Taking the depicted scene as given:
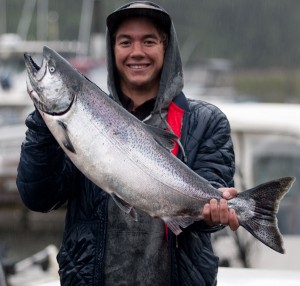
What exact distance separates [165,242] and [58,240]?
13483 millimetres

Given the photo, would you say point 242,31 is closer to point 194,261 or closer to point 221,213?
point 194,261

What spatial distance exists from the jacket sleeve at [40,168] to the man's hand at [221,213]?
672 mm

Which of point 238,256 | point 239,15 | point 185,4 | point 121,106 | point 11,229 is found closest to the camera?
point 121,106

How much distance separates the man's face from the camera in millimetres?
4500

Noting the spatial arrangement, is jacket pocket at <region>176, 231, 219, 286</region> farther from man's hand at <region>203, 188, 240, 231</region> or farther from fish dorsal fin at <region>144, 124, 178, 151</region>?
fish dorsal fin at <region>144, 124, 178, 151</region>

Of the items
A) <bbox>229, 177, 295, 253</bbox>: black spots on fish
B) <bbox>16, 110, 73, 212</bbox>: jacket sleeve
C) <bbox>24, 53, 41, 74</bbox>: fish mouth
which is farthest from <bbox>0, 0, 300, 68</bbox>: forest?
<bbox>229, 177, 295, 253</bbox>: black spots on fish

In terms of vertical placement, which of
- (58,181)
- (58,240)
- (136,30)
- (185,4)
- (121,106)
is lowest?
(58,240)

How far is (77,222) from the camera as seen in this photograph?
451 cm

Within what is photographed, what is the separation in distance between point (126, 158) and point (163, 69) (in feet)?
1.80

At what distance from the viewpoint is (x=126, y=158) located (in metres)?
4.21

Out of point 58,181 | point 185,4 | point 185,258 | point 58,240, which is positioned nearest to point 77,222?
point 58,181

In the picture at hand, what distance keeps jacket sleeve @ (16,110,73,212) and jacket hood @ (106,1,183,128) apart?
1.34ft

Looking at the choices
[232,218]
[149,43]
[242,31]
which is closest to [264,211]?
[232,218]

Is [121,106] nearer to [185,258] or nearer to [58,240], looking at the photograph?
[185,258]
